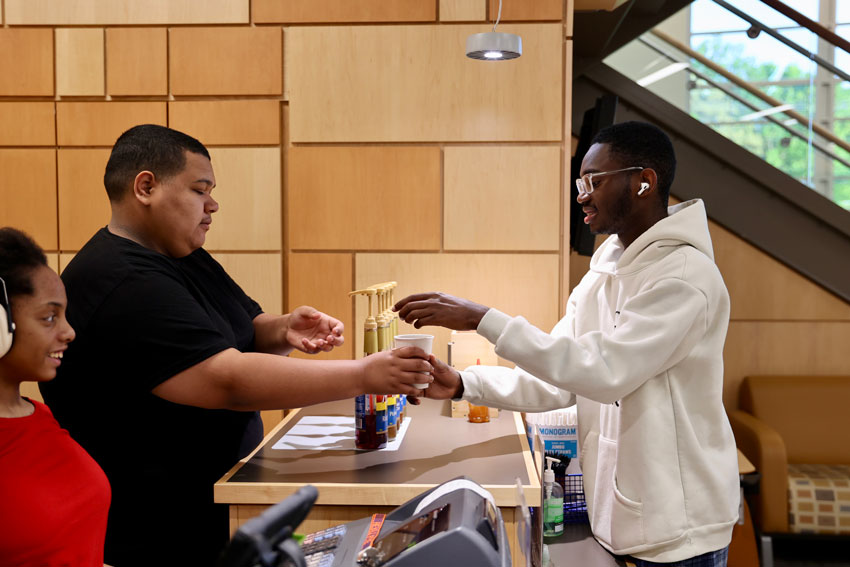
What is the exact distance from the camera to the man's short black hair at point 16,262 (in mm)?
1190

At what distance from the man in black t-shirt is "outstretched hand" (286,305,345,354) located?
341 mm

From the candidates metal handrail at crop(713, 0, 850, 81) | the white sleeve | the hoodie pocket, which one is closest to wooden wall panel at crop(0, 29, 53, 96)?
the white sleeve

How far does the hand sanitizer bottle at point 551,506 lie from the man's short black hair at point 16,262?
1486mm

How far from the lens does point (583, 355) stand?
1775mm

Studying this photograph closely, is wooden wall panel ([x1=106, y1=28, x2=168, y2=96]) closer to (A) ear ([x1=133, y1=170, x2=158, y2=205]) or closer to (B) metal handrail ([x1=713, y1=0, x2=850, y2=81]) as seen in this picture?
(A) ear ([x1=133, y1=170, x2=158, y2=205])

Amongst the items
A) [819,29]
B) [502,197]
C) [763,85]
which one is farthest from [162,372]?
[763,85]

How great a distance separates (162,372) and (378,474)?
1.94 ft

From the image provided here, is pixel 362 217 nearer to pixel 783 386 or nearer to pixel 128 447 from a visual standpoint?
pixel 128 447

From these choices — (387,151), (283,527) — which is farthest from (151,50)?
(283,527)

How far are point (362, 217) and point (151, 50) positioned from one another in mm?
1213

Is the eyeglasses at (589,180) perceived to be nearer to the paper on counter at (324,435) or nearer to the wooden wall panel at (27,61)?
the paper on counter at (324,435)

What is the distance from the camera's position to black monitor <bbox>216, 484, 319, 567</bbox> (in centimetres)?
70

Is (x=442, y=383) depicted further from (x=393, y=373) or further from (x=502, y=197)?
(x=502, y=197)

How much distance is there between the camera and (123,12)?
130 inches
